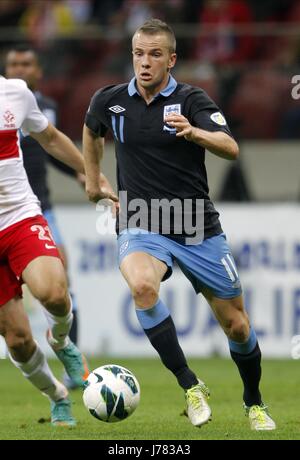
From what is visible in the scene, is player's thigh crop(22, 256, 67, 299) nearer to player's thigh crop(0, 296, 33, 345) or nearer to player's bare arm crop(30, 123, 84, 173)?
player's thigh crop(0, 296, 33, 345)

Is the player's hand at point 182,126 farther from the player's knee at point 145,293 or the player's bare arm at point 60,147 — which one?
the player's bare arm at point 60,147

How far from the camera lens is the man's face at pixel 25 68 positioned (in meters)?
10.8

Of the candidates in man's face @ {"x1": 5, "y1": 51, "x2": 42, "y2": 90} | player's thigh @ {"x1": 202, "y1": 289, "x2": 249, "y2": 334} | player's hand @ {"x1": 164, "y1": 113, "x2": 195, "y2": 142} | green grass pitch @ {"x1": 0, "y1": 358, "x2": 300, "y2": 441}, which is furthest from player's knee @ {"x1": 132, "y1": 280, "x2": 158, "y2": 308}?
man's face @ {"x1": 5, "y1": 51, "x2": 42, "y2": 90}

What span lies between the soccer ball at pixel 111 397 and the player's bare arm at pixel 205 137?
1.53 meters

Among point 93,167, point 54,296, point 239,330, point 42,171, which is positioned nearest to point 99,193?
point 93,167

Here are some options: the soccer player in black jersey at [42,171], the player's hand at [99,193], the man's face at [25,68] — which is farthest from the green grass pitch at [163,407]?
the man's face at [25,68]

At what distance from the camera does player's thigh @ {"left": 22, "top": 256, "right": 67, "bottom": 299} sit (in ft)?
23.9

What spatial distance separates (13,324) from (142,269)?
96 centimetres

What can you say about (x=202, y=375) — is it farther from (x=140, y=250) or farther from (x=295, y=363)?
(x=140, y=250)

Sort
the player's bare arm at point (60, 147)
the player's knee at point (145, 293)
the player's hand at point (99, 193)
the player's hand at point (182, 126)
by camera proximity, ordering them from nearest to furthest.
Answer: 1. the player's hand at point (182, 126)
2. the player's knee at point (145, 293)
3. the player's hand at point (99, 193)
4. the player's bare arm at point (60, 147)

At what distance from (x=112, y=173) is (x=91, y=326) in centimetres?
220

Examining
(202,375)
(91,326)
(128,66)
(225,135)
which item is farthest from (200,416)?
(128,66)

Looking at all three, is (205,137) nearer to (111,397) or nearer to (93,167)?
Result: (93,167)

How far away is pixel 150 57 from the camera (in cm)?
750
